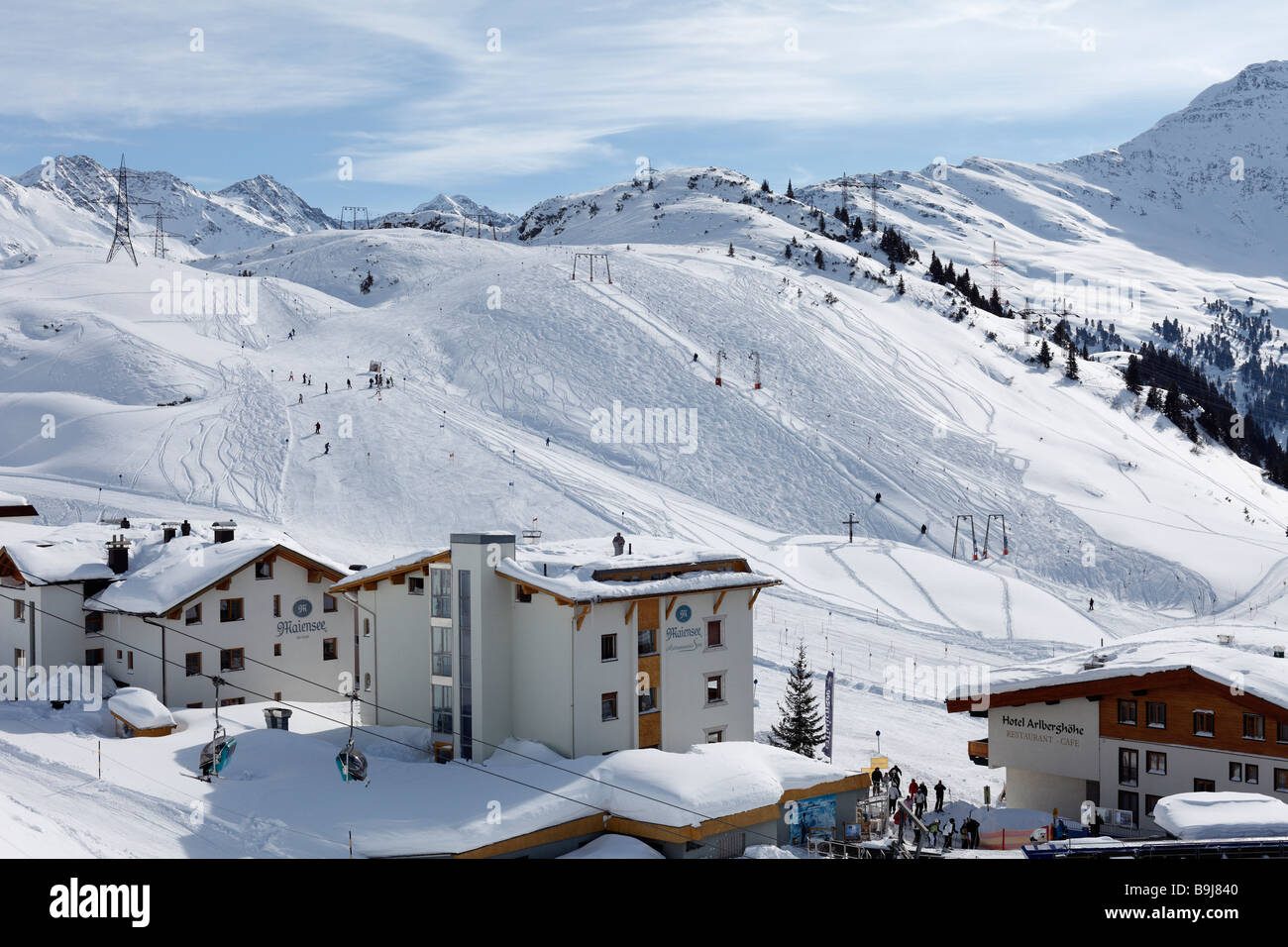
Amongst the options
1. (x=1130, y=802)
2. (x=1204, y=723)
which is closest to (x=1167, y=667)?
(x=1204, y=723)

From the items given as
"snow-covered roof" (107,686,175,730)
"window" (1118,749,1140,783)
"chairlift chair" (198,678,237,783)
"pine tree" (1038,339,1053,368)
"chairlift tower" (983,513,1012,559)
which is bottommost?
"chairlift tower" (983,513,1012,559)

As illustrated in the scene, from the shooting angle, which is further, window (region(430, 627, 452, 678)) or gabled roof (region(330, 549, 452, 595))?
gabled roof (region(330, 549, 452, 595))

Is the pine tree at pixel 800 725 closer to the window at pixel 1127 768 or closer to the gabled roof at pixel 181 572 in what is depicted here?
the window at pixel 1127 768

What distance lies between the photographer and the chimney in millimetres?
33250

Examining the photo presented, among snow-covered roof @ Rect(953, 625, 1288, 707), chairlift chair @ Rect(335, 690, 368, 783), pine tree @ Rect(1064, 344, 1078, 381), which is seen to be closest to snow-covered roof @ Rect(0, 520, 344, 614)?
chairlift chair @ Rect(335, 690, 368, 783)

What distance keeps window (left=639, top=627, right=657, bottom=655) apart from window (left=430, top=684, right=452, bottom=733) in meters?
4.90

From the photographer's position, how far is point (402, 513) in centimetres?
5503

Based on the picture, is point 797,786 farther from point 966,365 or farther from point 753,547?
point 966,365

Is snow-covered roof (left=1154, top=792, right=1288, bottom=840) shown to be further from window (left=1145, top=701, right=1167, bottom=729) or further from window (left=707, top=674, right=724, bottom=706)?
window (left=707, top=674, right=724, bottom=706)

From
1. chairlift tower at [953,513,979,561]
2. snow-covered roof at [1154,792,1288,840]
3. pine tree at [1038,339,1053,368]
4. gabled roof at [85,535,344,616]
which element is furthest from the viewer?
pine tree at [1038,339,1053,368]

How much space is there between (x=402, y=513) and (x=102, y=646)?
2268 centimetres

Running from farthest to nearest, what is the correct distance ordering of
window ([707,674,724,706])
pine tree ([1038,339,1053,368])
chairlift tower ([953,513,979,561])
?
1. pine tree ([1038,339,1053,368])
2. chairlift tower ([953,513,979,561])
3. window ([707,674,724,706])

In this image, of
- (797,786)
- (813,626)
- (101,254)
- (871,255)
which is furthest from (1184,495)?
(101,254)

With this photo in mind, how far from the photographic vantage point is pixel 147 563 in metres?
33.8
